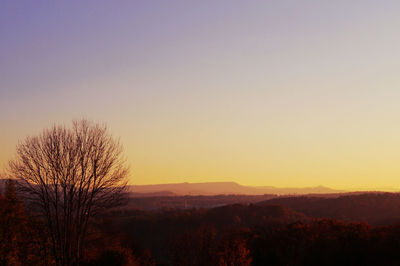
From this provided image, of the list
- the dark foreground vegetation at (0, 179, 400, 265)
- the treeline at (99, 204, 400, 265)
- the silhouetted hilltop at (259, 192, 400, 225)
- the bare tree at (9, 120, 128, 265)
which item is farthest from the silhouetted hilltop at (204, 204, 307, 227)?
the bare tree at (9, 120, 128, 265)

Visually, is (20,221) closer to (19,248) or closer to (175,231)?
(19,248)

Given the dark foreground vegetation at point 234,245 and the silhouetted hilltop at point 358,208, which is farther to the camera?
the silhouetted hilltop at point 358,208

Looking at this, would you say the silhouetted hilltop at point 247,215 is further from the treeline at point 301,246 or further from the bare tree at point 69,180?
the bare tree at point 69,180

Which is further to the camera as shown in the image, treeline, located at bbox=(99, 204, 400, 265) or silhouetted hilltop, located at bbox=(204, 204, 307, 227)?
silhouetted hilltop, located at bbox=(204, 204, 307, 227)

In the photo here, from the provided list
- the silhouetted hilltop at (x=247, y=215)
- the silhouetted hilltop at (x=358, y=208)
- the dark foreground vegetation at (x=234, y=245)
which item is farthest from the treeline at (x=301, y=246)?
the silhouetted hilltop at (x=358, y=208)

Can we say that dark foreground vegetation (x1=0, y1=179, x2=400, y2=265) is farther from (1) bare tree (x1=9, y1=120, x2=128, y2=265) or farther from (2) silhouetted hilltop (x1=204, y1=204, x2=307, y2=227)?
(2) silhouetted hilltop (x1=204, y1=204, x2=307, y2=227)

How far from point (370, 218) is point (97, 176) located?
239 ft

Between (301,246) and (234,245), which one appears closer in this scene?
(234,245)

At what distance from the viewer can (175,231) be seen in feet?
307

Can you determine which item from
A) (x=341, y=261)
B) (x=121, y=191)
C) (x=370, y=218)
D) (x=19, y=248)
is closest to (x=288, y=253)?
(x=341, y=261)

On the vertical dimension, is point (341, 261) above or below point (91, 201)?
below

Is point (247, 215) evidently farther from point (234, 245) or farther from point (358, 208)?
point (234, 245)

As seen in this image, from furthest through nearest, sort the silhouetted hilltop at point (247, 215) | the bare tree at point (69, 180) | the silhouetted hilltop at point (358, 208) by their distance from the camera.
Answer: the silhouetted hilltop at point (247, 215) → the silhouetted hilltop at point (358, 208) → the bare tree at point (69, 180)

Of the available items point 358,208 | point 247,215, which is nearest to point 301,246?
point 358,208
